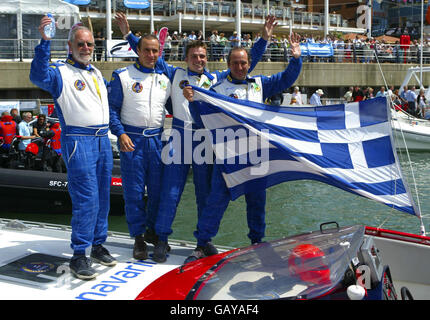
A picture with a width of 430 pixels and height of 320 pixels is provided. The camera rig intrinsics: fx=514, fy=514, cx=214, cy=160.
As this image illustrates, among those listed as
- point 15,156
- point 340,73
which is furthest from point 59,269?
point 340,73

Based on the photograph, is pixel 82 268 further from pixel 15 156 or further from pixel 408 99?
pixel 408 99

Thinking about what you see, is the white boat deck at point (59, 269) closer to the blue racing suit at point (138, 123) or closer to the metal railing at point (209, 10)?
the blue racing suit at point (138, 123)

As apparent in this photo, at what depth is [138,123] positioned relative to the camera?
4684 millimetres

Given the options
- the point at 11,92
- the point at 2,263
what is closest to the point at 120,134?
the point at 2,263

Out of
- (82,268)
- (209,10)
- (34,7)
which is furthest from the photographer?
(209,10)

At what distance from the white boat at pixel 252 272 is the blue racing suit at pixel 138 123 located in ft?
2.00

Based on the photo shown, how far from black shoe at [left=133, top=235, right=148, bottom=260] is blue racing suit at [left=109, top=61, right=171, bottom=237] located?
0.06 metres

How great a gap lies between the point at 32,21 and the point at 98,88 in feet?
63.4

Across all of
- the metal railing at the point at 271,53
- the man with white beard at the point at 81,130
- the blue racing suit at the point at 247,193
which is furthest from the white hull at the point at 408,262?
the metal railing at the point at 271,53

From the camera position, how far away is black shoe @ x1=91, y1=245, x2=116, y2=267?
4547 millimetres

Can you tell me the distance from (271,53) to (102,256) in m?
21.3

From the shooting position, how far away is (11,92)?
21938 millimetres

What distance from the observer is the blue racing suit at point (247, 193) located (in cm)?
469
